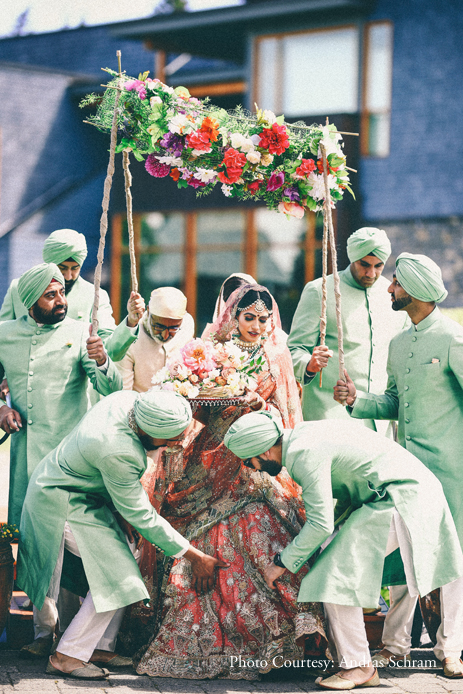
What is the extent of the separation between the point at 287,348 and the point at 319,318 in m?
0.34

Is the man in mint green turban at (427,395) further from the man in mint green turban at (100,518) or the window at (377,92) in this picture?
the window at (377,92)

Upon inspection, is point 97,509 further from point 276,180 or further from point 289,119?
point 289,119

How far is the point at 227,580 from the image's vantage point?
16.9 ft

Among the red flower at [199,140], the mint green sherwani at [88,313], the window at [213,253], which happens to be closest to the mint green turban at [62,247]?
the mint green sherwani at [88,313]

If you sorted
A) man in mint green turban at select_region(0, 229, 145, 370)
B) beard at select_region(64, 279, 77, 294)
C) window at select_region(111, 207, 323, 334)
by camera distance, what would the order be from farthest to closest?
window at select_region(111, 207, 323, 334), beard at select_region(64, 279, 77, 294), man in mint green turban at select_region(0, 229, 145, 370)

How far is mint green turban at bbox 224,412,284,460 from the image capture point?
4785 millimetres

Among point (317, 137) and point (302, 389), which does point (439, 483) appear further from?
point (317, 137)

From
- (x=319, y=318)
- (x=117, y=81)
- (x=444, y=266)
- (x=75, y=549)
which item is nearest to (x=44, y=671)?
(x=75, y=549)

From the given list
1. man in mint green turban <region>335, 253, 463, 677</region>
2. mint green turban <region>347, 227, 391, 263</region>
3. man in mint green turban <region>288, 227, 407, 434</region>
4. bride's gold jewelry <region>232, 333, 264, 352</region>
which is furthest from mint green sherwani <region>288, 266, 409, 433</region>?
man in mint green turban <region>335, 253, 463, 677</region>

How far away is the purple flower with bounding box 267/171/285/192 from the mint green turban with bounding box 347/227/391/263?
58 cm

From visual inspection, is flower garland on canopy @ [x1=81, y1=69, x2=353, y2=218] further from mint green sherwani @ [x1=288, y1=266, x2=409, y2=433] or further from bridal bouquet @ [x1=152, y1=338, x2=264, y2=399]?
bridal bouquet @ [x1=152, y1=338, x2=264, y2=399]

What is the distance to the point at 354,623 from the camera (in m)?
4.86

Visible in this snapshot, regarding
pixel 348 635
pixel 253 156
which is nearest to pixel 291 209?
pixel 253 156

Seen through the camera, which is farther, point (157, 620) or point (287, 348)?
point (287, 348)
